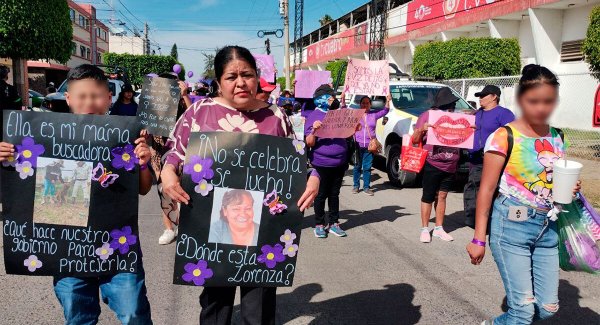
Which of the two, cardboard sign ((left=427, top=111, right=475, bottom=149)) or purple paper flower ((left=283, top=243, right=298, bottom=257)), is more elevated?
cardboard sign ((left=427, top=111, right=475, bottom=149))

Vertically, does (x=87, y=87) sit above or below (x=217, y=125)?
above

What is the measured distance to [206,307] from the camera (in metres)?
2.58

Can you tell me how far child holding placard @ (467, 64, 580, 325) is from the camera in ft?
8.83

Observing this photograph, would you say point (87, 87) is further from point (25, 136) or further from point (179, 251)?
point (179, 251)

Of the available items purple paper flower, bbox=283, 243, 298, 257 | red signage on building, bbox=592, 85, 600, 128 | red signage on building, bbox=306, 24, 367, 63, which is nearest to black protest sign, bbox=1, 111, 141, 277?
purple paper flower, bbox=283, 243, 298, 257

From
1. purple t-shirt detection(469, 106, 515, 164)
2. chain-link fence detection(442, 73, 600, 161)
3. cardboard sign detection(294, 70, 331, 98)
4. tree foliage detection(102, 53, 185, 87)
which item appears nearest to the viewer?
purple t-shirt detection(469, 106, 515, 164)

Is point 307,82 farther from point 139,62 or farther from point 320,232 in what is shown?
point 139,62

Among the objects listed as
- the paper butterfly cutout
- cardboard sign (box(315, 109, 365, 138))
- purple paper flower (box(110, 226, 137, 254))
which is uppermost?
cardboard sign (box(315, 109, 365, 138))

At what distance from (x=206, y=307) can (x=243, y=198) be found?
67cm

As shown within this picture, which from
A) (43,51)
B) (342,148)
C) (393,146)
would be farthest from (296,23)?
(342,148)

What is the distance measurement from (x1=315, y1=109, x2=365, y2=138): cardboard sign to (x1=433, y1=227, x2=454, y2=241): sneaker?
1602 mm

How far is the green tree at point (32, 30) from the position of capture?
53.9ft

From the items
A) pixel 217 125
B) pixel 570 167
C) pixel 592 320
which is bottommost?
pixel 592 320

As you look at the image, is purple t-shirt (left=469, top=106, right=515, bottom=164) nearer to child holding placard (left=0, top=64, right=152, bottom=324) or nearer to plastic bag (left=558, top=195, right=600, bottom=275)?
plastic bag (left=558, top=195, right=600, bottom=275)
